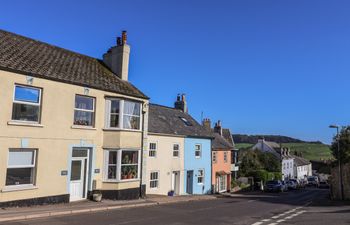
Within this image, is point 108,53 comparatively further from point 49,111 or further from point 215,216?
point 215,216

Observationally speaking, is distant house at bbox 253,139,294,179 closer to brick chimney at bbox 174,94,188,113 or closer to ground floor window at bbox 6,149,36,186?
brick chimney at bbox 174,94,188,113

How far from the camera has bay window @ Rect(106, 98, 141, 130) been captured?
2178 centimetres

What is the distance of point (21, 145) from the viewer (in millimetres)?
16938

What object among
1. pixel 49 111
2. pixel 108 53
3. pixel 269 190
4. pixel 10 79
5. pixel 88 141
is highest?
pixel 108 53

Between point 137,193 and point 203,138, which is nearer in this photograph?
A: point 137,193

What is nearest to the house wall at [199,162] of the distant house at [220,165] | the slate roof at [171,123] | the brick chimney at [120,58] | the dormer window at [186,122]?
the slate roof at [171,123]

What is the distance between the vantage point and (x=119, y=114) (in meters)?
21.8

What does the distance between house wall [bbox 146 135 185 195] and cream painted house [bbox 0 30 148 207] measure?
4.97m

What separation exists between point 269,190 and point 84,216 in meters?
41.8

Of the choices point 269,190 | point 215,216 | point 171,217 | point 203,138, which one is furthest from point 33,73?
point 269,190

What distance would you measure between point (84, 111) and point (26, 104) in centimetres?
378

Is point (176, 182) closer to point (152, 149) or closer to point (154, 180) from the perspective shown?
point (154, 180)

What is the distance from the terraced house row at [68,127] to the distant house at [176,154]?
0.24 meters

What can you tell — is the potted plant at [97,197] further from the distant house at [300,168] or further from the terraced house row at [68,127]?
the distant house at [300,168]
